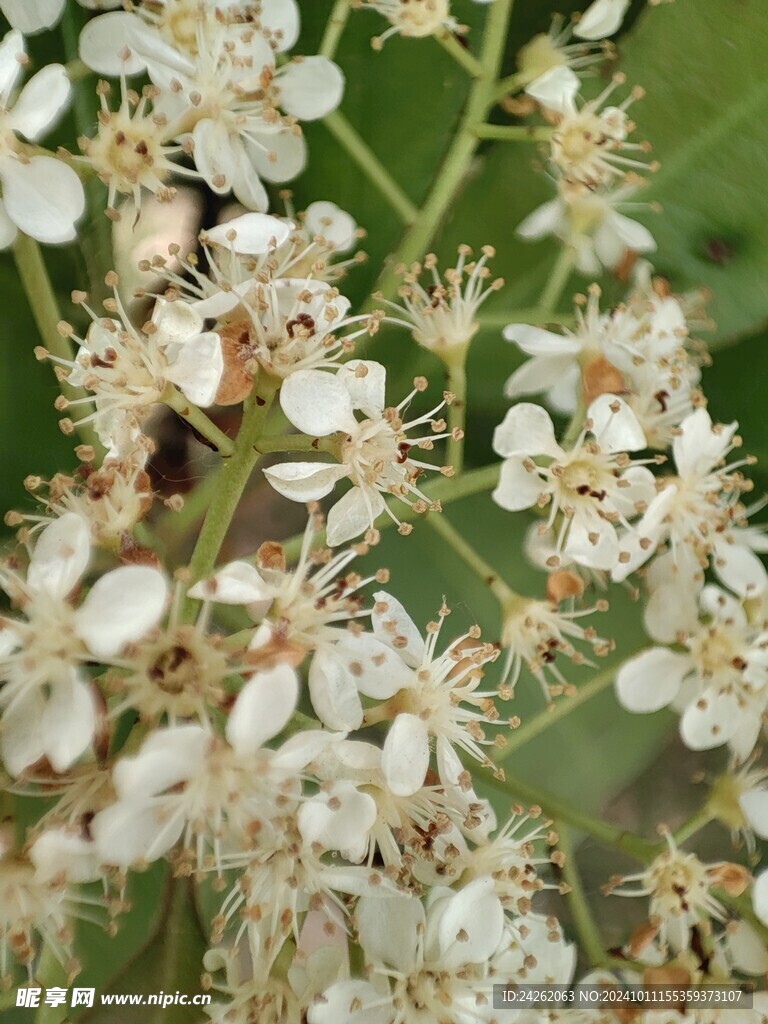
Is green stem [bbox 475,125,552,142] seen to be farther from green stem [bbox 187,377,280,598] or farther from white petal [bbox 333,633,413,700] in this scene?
white petal [bbox 333,633,413,700]

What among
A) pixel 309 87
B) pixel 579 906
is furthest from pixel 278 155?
pixel 579 906

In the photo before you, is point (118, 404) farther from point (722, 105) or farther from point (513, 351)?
point (722, 105)

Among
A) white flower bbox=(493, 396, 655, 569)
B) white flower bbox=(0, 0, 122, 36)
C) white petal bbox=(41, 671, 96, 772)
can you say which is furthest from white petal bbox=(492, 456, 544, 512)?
white flower bbox=(0, 0, 122, 36)

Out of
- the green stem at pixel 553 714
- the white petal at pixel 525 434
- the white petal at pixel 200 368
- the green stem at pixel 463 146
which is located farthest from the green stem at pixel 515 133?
the green stem at pixel 553 714

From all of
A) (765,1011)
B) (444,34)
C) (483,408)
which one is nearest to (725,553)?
(483,408)

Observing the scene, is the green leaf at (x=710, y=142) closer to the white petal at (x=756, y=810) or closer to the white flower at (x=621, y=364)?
the white flower at (x=621, y=364)

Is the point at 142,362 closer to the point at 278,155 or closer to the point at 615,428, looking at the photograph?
the point at 278,155
